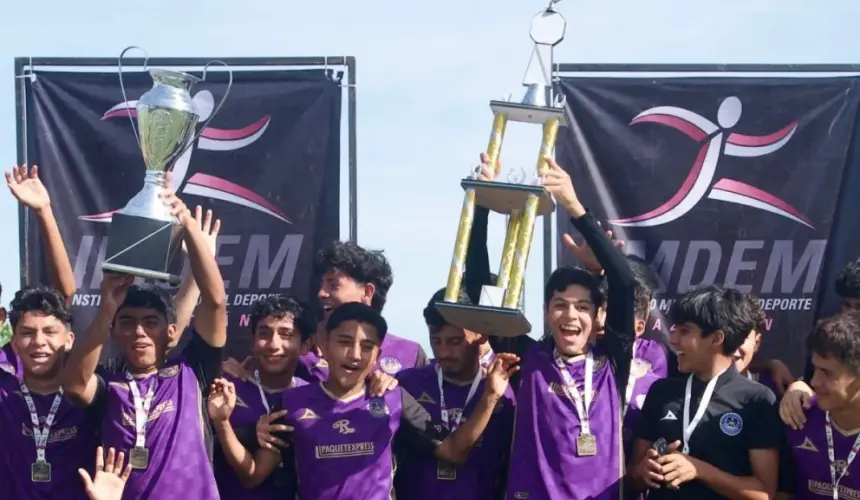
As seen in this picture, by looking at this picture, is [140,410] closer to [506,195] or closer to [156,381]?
[156,381]

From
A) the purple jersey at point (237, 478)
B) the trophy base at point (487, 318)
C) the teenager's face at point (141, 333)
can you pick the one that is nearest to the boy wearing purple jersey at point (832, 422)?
the trophy base at point (487, 318)

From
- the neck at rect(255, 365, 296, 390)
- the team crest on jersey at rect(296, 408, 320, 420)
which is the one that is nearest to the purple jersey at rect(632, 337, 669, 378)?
the team crest on jersey at rect(296, 408, 320, 420)

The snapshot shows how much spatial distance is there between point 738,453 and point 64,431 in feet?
9.86

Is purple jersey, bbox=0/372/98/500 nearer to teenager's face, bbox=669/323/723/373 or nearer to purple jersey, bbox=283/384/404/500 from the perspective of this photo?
purple jersey, bbox=283/384/404/500

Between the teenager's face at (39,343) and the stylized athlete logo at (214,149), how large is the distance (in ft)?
5.18

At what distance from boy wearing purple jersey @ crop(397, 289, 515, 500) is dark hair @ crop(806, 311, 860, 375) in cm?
144

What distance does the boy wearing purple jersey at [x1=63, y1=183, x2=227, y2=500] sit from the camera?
585 centimetres

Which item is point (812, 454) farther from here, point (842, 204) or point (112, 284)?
point (112, 284)

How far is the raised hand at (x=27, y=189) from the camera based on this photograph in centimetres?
648

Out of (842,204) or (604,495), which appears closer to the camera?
(604,495)

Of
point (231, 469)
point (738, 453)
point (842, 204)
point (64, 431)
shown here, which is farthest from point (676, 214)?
point (64, 431)

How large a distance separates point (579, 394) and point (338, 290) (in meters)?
1.66

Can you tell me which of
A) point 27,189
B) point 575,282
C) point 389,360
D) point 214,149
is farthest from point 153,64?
point 575,282

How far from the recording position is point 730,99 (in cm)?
764
